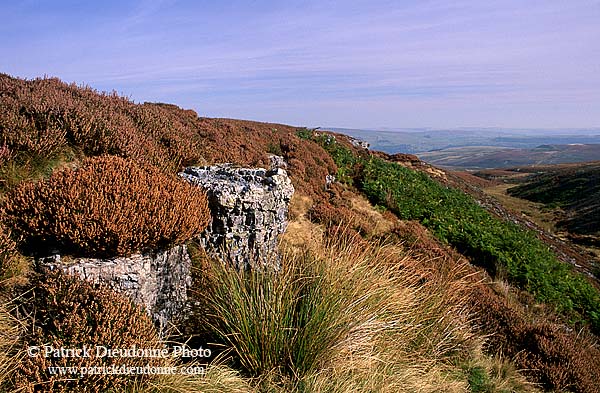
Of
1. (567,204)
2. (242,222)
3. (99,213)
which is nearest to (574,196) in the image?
(567,204)

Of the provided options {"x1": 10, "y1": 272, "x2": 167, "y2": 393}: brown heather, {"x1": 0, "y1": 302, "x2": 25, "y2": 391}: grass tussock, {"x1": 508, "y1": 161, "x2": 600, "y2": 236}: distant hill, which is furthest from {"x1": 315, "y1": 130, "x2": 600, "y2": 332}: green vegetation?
{"x1": 508, "y1": 161, "x2": 600, "y2": 236}: distant hill

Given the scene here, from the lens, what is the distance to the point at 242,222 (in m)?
5.36

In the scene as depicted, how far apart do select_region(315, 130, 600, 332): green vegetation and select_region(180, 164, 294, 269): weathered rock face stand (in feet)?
25.5

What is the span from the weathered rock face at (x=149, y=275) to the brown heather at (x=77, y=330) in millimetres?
191

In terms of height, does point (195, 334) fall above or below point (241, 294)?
below

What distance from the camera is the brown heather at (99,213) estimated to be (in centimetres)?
392

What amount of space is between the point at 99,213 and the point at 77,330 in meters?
1.25

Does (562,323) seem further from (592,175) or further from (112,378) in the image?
(592,175)

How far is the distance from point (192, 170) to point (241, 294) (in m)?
2.85

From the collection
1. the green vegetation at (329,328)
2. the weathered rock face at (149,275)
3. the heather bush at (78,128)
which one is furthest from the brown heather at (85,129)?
the green vegetation at (329,328)

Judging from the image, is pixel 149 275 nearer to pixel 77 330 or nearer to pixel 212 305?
pixel 212 305

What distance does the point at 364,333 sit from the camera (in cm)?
425

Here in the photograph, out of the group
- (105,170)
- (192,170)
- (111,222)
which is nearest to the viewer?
(111,222)

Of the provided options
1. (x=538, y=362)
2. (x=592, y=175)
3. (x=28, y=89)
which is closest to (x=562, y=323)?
(x=538, y=362)
